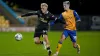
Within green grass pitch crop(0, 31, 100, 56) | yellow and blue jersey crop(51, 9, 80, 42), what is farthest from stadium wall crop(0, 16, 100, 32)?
yellow and blue jersey crop(51, 9, 80, 42)

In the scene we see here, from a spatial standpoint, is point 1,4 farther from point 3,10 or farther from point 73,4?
point 73,4

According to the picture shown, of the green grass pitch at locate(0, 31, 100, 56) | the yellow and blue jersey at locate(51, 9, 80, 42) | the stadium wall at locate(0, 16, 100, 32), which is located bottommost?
the stadium wall at locate(0, 16, 100, 32)

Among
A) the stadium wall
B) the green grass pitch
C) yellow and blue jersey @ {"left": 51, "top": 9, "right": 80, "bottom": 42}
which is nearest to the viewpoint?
→ yellow and blue jersey @ {"left": 51, "top": 9, "right": 80, "bottom": 42}

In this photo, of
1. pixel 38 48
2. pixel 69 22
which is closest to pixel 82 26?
pixel 38 48

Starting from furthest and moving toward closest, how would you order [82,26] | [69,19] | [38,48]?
1. [82,26]
2. [38,48]
3. [69,19]

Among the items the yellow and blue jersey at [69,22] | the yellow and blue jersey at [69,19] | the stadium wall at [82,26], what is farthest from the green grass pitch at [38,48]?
the stadium wall at [82,26]

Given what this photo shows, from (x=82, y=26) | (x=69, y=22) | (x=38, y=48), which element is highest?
(x=69, y=22)

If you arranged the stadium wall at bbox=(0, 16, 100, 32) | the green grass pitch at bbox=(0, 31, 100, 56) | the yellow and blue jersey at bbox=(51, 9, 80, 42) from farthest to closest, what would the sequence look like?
the stadium wall at bbox=(0, 16, 100, 32), the green grass pitch at bbox=(0, 31, 100, 56), the yellow and blue jersey at bbox=(51, 9, 80, 42)

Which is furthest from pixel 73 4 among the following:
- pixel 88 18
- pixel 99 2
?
pixel 99 2

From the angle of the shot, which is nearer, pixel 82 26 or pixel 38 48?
pixel 38 48

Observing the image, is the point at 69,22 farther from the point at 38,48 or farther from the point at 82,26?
the point at 82,26

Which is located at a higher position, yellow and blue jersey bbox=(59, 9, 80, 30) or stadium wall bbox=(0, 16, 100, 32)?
yellow and blue jersey bbox=(59, 9, 80, 30)

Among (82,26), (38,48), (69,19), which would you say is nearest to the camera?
(69,19)

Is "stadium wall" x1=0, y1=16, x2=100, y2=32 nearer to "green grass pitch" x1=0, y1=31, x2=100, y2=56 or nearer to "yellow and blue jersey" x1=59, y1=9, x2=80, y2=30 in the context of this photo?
"green grass pitch" x1=0, y1=31, x2=100, y2=56
